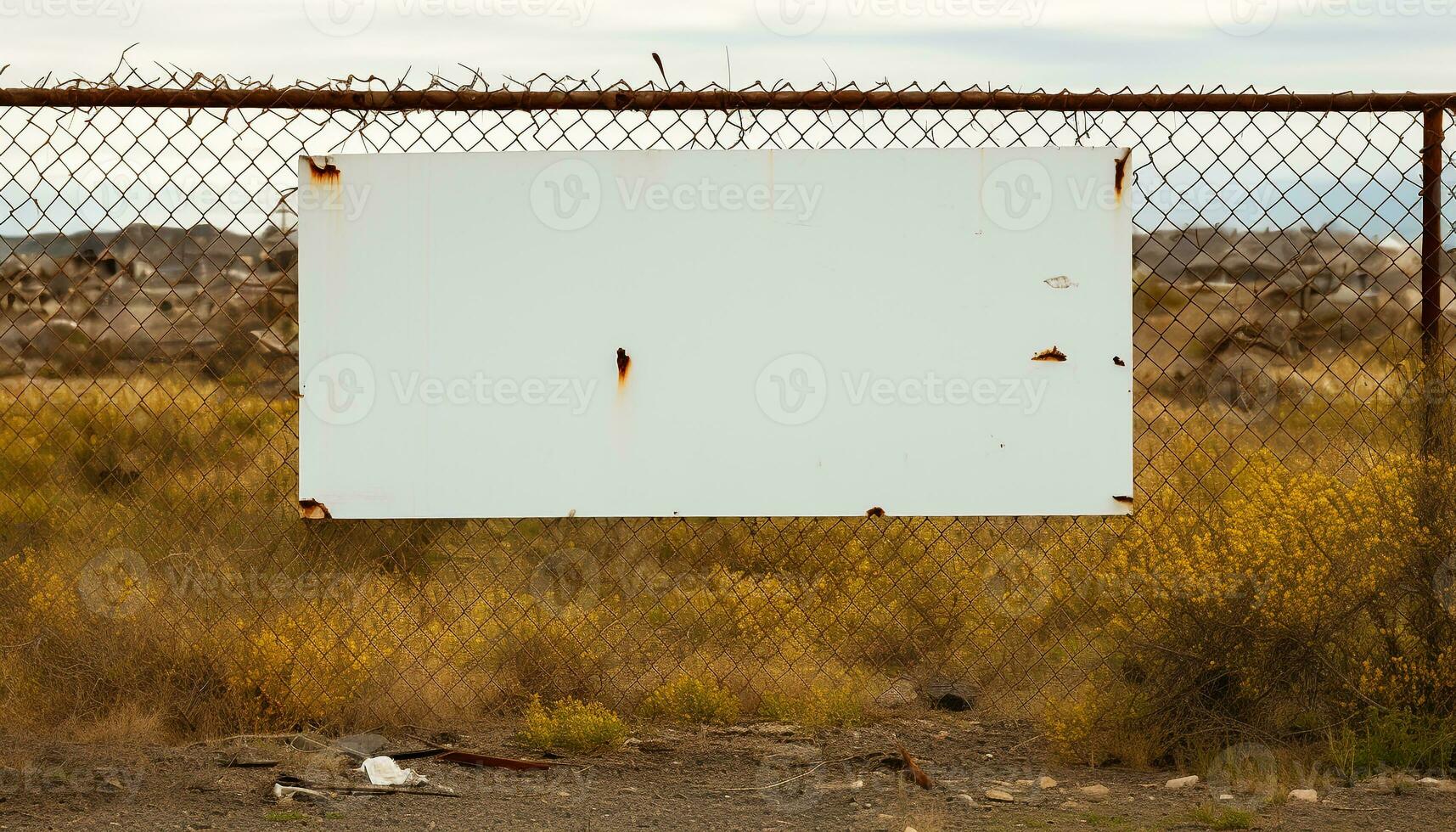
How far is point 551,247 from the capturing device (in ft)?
12.9

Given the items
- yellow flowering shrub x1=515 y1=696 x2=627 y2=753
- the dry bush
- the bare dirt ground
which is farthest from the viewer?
yellow flowering shrub x1=515 y1=696 x2=627 y2=753

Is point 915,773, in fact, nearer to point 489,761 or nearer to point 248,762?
point 489,761

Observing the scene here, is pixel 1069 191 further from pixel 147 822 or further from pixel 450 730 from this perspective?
pixel 147 822

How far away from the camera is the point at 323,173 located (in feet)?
13.0

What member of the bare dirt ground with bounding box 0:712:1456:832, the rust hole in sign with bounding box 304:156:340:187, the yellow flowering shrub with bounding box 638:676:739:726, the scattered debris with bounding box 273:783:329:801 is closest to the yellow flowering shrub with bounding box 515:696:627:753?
the bare dirt ground with bounding box 0:712:1456:832

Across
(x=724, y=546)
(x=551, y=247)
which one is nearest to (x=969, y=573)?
(x=724, y=546)

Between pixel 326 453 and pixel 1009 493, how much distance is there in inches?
87.1

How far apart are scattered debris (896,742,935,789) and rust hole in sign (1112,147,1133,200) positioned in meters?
1.92

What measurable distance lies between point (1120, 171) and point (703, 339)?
1.44m

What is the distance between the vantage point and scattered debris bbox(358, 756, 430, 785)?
3.75 meters

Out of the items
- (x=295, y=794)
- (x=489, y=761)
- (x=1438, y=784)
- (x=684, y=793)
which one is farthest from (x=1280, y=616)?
(x=295, y=794)

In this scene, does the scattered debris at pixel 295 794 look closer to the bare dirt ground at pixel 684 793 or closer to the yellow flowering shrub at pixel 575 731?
the bare dirt ground at pixel 684 793

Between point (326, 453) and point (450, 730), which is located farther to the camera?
point (450, 730)

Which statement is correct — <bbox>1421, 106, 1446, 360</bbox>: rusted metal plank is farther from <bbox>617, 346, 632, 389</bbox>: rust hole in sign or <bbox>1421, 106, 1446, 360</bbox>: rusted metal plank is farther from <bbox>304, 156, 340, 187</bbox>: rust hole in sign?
<bbox>304, 156, 340, 187</bbox>: rust hole in sign
